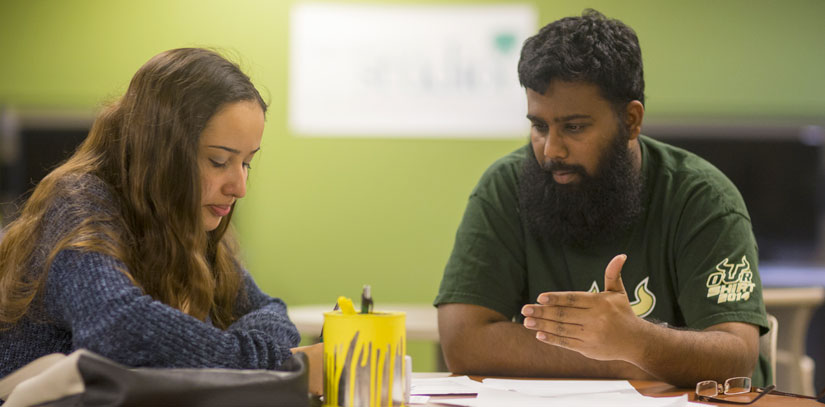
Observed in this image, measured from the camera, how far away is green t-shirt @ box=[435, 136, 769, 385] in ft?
5.84

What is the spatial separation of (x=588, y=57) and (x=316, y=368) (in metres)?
0.98

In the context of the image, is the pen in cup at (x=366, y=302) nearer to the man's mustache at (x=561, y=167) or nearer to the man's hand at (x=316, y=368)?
the man's hand at (x=316, y=368)

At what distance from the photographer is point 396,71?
4.63 m

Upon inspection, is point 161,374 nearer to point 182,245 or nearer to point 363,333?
point 363,333

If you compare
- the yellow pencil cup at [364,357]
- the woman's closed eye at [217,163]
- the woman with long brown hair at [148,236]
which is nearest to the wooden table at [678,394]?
the yellow pencil cup at [364,357]

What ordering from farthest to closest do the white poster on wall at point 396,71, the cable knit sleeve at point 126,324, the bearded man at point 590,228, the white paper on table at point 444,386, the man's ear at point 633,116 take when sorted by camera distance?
the white poster on wall at point 396,71 → the man's ear at point 633,116 → the bearded man at point 590,228 → the white paper on table at point 444,386 → the cable knit sleeve at point 126,324

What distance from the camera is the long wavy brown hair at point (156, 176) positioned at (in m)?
1.33

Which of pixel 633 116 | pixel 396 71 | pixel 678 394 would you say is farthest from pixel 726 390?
pixel 396 71

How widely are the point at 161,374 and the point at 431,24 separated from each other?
12.8 feet

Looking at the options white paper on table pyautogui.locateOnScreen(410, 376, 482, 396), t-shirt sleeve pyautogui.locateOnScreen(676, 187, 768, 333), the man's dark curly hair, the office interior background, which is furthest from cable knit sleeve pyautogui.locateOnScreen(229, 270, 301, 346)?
the office interior background

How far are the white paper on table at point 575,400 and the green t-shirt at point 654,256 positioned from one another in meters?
0.47

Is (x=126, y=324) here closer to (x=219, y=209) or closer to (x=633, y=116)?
(x=219, y=209)

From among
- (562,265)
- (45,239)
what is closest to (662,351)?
(562,265)

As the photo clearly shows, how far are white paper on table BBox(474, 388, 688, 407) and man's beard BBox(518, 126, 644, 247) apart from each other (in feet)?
1.93
